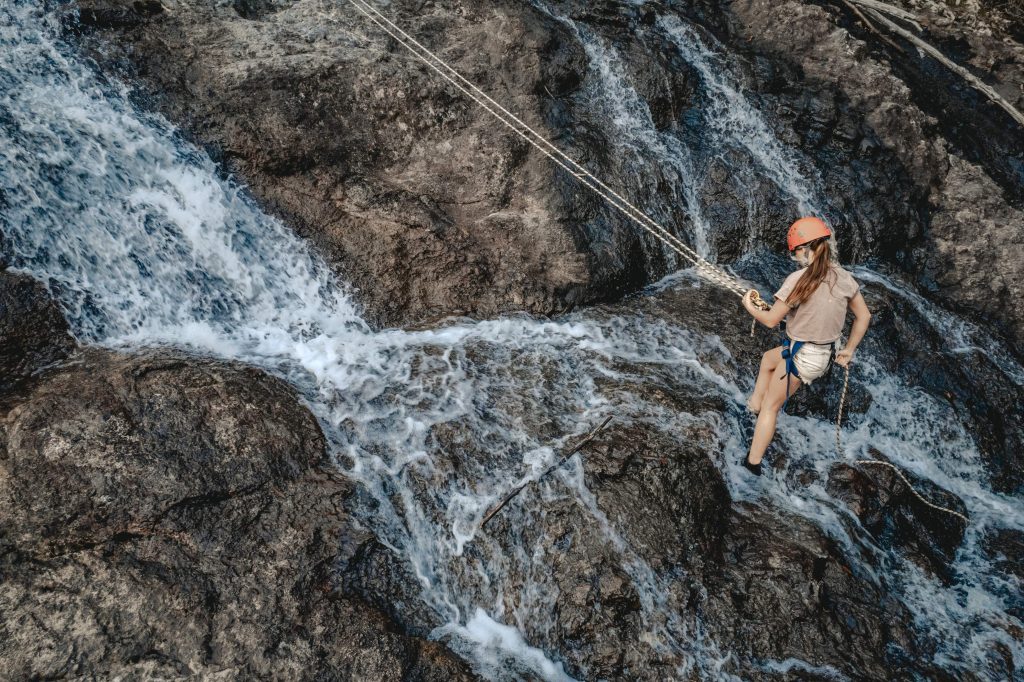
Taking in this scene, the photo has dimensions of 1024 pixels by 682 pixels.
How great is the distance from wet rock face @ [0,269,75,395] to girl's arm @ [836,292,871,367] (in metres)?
6.49

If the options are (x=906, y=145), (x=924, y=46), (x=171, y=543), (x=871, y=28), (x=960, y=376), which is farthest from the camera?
(x=871, y=28)

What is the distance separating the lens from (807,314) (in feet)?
18.2

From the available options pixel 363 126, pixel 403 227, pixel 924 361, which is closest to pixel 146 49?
pixel 363 126

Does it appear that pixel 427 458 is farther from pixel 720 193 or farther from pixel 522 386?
pixel 720 193

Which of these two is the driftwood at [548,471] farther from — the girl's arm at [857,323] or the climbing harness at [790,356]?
the girl's arm at [857,323]

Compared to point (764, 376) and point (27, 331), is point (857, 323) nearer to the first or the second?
point (764, 376)

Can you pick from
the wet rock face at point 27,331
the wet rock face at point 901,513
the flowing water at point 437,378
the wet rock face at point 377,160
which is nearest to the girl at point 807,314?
the flowing water at point 437,378

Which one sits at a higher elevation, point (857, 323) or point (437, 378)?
point (857, 323)

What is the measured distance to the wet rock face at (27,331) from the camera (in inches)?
Answer: 227

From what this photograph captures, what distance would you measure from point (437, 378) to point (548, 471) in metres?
1.42


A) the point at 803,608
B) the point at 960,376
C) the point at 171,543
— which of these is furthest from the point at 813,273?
the point at 171,543

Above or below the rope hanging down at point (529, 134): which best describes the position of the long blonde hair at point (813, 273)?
above

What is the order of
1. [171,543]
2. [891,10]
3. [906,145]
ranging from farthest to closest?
[891,10]
[906,145]
[171,543]

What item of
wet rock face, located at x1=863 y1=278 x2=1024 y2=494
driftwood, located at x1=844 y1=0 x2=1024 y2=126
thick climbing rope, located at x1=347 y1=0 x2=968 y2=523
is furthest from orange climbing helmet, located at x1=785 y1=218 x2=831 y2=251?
driftwood, located at x1=844 y1=0 x2=1024 y2=126
